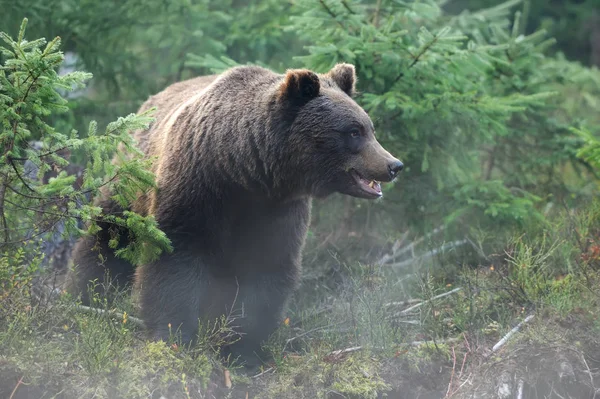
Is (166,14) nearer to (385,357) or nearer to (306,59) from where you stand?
(306,59)

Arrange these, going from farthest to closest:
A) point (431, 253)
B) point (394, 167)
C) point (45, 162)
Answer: point (431, 253)
point (394, 167)
point (45, 162)

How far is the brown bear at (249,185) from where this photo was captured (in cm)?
596

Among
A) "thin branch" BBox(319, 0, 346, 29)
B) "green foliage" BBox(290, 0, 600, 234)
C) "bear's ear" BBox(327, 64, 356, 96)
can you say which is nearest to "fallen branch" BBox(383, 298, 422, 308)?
"green foliage" BBox(290, 0, 600, 234)

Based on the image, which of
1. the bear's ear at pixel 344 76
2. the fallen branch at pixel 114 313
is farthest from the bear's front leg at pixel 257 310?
the bear's ear at pixel 344 76

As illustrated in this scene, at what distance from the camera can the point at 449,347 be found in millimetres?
6387

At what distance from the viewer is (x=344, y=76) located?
251 inches

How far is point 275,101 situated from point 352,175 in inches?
33.1

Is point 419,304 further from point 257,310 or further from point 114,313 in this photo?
point 114,313

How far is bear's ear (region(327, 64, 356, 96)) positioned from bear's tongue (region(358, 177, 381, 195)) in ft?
2.94

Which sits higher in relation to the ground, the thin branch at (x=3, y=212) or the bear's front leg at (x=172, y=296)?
the thin branch at (x=3, y=212)

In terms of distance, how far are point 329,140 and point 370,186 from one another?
482mm

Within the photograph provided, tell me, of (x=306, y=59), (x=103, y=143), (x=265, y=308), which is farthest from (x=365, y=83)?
(x=103, y=143)

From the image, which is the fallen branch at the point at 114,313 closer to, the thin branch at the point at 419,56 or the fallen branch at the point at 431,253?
the fallen branch at the point at 431,253

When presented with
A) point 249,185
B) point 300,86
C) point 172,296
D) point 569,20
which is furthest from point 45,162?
point 569,20
